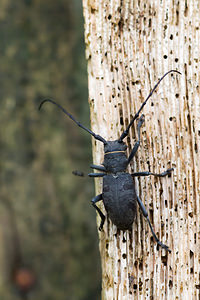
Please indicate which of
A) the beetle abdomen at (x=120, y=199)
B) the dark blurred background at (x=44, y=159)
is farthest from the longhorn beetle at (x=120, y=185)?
the dark blurred background at (x=44, y=159)

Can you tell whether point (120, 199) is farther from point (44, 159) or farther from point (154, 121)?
point (44, 159)

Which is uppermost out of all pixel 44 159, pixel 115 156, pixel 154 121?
pixel 154 121

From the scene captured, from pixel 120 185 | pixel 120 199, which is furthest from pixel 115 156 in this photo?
pixel 120 199

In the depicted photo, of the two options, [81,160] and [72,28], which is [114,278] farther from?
[72,28]

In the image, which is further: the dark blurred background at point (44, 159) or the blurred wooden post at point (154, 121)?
the dark blurred background at point (44, 159)

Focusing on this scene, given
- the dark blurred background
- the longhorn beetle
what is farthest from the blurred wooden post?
the dark blurred background

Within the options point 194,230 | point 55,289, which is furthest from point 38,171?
point 194,230

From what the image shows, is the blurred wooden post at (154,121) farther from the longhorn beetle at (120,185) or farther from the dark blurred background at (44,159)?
the dark blurred background at (44,159)
